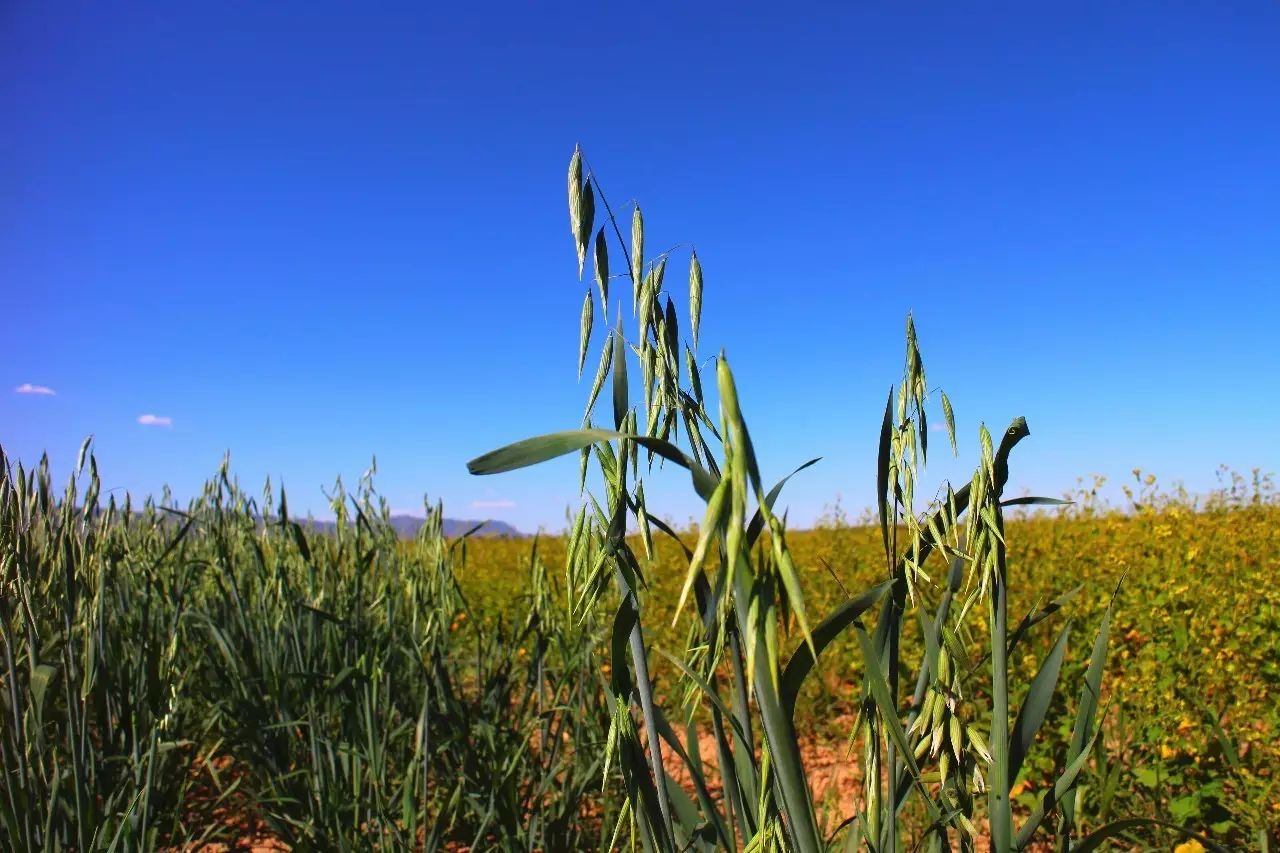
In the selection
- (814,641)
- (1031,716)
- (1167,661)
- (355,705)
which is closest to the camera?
(814,641)

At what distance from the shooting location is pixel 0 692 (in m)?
1.98

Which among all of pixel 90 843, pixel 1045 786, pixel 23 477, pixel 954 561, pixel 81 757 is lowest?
pixel 1045 786

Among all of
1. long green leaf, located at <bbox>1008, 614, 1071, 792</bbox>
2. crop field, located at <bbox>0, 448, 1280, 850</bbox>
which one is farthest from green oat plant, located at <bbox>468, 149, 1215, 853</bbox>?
crop field, located at <bbox>0, 448, 1280, 850</bbox>

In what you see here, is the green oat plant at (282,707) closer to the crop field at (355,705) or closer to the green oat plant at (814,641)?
Result: the crop field at (355,705)

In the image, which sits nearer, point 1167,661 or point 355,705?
point 355,705

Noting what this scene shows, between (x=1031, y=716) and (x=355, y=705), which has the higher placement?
(x=1031, y=716)

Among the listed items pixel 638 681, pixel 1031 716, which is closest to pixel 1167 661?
pixel 1031 716

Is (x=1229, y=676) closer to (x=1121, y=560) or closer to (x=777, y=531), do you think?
(x=1121, y=560)

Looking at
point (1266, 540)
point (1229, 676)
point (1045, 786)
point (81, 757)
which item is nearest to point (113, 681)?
point (81, 757)

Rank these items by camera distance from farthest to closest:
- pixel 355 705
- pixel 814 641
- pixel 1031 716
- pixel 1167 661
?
pixel 1167 661
pixel 355 705
pixel 1031 716
pixel 814 641

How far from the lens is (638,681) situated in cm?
76

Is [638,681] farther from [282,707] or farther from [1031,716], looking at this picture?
[282,707]

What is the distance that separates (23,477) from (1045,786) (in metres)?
2.56

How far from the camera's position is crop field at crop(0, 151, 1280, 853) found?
0.75 meters
